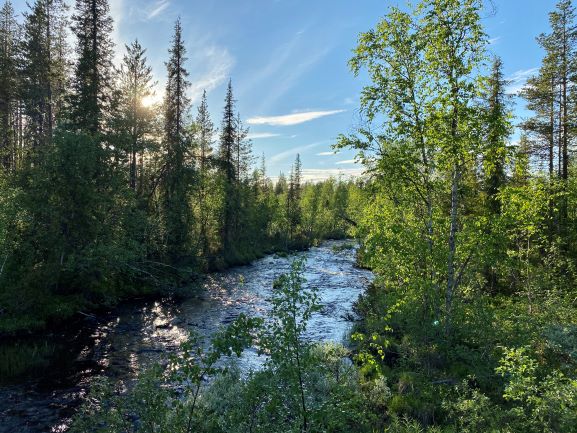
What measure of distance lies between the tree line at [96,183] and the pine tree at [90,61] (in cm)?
8

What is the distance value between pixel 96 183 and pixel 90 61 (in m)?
10.7

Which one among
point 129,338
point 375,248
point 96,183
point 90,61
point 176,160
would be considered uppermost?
point 90,61

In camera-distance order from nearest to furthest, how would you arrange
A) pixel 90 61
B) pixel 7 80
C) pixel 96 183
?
→ pixel 96 183 → pixel 90 61 → pixel 7 80

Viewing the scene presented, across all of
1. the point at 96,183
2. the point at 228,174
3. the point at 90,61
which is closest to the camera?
the point at 96,183

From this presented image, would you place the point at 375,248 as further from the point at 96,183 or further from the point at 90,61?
the point at 90,61

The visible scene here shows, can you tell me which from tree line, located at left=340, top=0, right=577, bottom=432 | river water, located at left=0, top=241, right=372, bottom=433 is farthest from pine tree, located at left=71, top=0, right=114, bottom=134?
tree line, located at left=340, top=0, right=577, bottom=432

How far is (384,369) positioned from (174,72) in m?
30.6

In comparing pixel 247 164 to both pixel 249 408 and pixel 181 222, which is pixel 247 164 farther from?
pixel 249 408

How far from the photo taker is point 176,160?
101 ft

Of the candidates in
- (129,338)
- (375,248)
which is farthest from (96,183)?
(375,248)

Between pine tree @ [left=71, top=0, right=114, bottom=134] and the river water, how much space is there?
1411cm

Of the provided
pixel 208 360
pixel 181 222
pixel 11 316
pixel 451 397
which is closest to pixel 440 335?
pixel 451 397

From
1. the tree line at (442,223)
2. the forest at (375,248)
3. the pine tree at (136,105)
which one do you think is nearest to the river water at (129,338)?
the forest at (375,248)

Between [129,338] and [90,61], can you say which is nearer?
[129,338]
